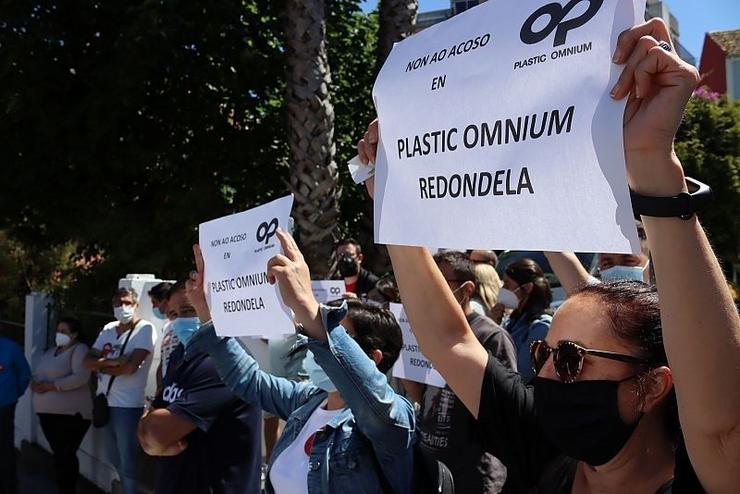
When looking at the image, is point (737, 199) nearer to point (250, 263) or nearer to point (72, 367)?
point (72, 367)

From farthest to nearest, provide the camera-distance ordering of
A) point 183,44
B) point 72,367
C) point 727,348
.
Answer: point 183,44 < point 72,367 < point 727,348

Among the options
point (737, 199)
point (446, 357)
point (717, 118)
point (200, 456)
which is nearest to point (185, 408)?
point (200, 456)

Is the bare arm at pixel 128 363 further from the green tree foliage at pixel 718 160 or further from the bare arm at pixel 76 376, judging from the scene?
the green tree foliage at pixel 718 160

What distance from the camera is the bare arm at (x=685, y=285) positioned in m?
1.35

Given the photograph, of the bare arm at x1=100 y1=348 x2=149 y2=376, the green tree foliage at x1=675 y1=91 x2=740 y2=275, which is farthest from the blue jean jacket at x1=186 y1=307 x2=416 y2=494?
the green tree foliage at x1=675 y1=91 x2=740 y2=275

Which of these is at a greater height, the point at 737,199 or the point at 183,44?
the point at 183,44

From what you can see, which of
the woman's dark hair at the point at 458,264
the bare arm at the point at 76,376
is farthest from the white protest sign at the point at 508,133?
the bare arm at the point at 76,376

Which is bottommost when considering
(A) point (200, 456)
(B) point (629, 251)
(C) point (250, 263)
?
(A) point (200, 456)

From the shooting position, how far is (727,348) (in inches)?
53.3

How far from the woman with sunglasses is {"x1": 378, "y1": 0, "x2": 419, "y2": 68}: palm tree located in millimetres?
6579

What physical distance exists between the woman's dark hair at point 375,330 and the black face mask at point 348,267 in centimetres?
379

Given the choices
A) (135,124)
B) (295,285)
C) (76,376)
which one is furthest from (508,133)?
(135,124)

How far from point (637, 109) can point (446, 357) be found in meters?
1.00

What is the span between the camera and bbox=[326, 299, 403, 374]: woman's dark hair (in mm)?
2977
